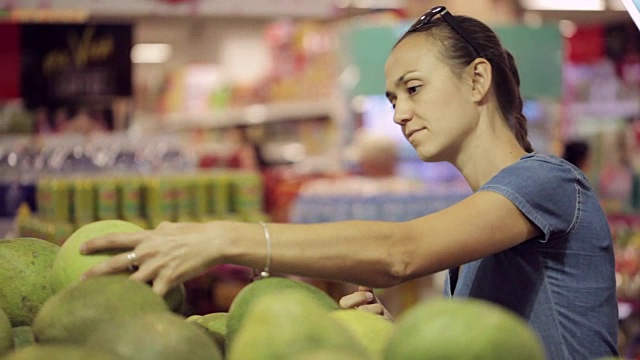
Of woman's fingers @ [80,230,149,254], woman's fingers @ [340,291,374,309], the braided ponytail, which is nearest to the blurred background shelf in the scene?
the braided ponytail

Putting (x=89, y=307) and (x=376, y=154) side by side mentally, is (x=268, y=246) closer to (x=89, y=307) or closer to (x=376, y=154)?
(x=89, y=307)

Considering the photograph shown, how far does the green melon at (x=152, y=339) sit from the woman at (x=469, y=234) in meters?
0.27

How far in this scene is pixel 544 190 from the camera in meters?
1.64

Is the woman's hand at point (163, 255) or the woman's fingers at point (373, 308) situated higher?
the woman's hand at point (163, 255)

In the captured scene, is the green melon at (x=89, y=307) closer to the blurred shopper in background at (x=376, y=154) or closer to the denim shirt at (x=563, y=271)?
the denim shirt at (x=563, y=271)

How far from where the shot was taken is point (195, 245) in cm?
129

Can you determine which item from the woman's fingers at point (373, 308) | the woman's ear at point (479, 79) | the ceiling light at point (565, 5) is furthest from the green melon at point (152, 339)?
the ceiling light at point (565, 5)

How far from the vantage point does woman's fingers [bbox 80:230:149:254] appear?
1303 millimetres

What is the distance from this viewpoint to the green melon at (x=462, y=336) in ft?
2.85

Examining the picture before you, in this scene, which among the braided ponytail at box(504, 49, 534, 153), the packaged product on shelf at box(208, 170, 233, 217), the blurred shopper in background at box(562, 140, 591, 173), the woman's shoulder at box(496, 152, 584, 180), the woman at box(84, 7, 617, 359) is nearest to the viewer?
the woman at box(84, 7, 617, 359)

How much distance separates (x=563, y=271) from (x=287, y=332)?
0.92m

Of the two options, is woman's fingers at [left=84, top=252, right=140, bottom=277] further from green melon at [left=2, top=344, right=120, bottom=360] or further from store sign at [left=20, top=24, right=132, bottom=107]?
store sign at [left=20, top=24, right=132, bottom=107]

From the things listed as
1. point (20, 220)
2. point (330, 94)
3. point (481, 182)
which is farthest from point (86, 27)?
point (481, 182)

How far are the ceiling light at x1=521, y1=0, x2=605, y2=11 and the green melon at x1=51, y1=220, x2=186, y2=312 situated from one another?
378 inches
